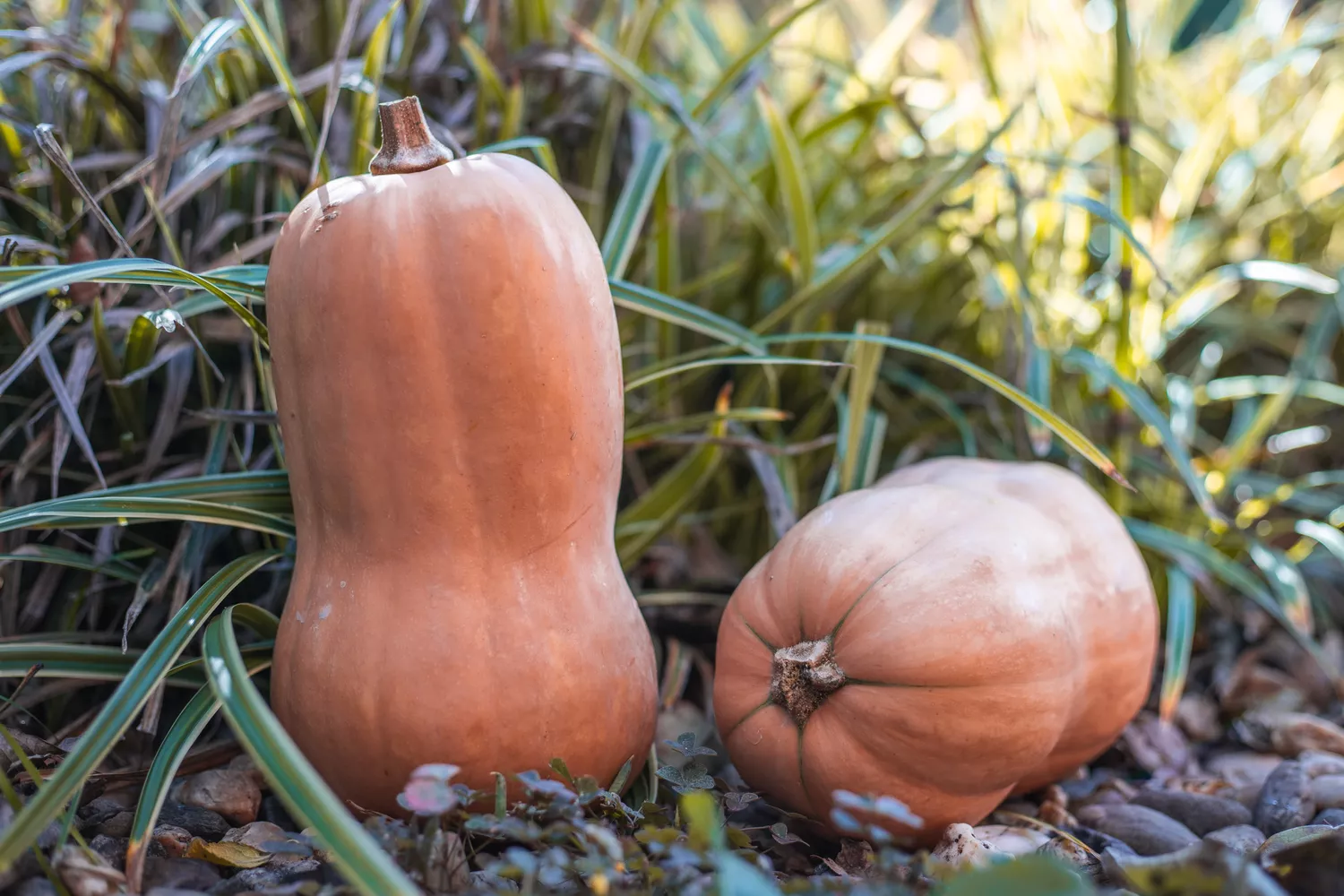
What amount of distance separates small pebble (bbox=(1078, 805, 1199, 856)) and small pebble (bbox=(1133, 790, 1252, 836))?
0.07 ft

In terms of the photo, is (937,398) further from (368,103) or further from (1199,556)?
(368,103)

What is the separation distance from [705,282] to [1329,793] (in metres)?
1.16

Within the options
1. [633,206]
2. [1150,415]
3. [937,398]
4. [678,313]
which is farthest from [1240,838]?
[633,206]

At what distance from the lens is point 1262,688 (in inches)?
74.4

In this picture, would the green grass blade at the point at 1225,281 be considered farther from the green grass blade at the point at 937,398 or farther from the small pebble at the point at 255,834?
the small pebble at the point at 255,834

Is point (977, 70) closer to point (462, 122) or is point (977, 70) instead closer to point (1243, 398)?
point (1243, 398)

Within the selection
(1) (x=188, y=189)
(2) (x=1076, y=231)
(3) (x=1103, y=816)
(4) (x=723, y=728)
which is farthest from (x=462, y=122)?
(3) (x=1103, y=816)

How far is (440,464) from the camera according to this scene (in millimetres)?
1063

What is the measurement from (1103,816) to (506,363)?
0.96 metres

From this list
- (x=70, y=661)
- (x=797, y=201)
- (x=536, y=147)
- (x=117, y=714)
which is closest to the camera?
(x=117, y=714)

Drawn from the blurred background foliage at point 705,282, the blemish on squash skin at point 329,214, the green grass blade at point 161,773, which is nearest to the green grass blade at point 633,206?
the blurred background foliage at point 705,282

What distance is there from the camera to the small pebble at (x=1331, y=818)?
123 centimetres

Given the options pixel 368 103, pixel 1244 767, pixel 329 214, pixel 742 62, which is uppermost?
pixel 742 62

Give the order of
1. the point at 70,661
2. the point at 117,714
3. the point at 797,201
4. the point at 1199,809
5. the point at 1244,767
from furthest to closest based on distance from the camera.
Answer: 1. the point at 797,201
2. the point at 1244,767
3. the point at 1199,809
4. the point at 70,661
5. the point at 117,714
